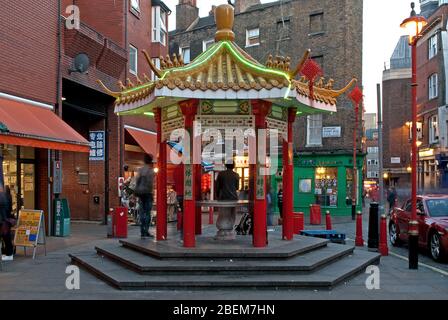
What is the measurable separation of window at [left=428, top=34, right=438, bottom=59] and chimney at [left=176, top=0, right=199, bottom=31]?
1855 centimetres

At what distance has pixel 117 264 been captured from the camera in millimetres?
9664

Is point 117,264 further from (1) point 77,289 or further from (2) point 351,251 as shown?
(2) point 351,251

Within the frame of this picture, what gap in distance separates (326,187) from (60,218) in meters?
17.3

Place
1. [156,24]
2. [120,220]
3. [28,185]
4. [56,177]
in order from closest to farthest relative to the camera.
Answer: [120,220], [28,185], [56,177], [156,24]

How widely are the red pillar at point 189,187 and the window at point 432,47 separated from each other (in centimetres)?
2873

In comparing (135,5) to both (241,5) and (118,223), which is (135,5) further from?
(241,5)

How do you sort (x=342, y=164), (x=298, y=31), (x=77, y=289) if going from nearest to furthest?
(x=77, y=289), (x=342, y=164), (x=298, y=31)

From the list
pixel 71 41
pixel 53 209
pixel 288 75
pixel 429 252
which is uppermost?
pixel 71 41

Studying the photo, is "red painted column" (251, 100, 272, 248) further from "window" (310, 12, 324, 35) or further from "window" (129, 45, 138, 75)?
"window" (310, 12, 324, 35)

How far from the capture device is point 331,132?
2897cm

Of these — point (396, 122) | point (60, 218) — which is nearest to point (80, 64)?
point (60, 218)

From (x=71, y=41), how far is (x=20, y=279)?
9.77 meters

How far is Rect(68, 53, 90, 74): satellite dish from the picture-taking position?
54.2ft
